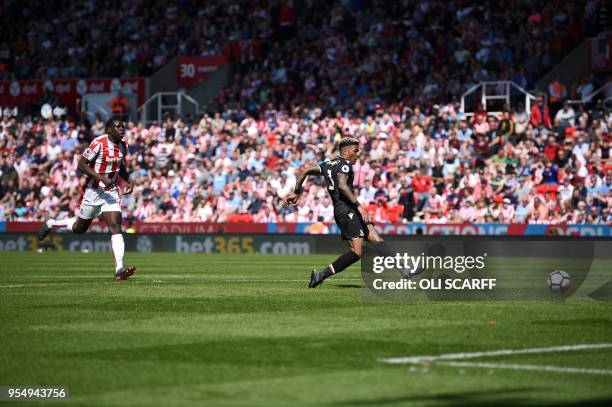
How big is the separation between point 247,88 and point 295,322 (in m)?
32.3

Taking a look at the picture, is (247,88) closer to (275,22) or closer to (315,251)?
(275,22)

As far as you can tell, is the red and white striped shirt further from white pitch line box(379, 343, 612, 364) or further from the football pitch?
white pitch line box(379, 343, 612, 364)

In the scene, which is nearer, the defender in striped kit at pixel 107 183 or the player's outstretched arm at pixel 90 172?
the player's outstretched arm at pixel 90 172

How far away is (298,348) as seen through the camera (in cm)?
988

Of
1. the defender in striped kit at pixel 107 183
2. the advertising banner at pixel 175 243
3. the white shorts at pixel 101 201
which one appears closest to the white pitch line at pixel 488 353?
the defender in striped kit at pixel 107 183

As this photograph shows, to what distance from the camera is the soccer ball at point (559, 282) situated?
15.1 meters

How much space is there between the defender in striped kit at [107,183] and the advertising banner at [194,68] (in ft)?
87.4

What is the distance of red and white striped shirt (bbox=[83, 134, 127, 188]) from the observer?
1851 cm

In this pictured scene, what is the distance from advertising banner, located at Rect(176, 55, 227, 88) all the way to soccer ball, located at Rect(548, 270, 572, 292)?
101 ft

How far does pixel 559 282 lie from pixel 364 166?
2073 centimetres

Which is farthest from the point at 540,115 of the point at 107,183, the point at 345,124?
the point at 107,183

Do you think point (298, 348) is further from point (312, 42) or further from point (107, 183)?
point (312, 42)

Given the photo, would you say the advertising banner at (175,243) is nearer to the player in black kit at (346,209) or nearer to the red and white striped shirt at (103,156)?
the red and white striped shirt at (103,156)

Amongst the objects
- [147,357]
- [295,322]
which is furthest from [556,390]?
[295,322]
